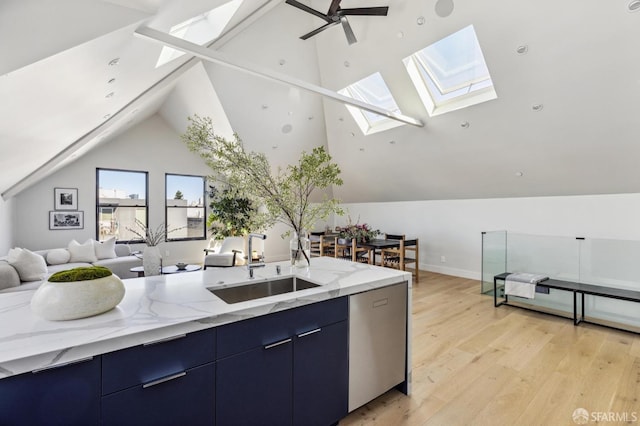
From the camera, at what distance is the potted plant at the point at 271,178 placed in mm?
1968

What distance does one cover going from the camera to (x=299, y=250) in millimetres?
2242

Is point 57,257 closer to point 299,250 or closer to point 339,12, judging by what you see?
point 299,250

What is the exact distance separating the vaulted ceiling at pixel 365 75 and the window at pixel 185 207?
5.64 ft

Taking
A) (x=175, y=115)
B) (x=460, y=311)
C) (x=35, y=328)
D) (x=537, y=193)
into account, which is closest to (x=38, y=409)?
(x=35, y=328)

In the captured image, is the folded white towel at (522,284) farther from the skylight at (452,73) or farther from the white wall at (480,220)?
the skylight at (452,73)

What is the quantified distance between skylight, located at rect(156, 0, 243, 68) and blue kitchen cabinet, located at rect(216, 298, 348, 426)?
369 centimetres

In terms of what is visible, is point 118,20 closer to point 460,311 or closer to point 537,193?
point 460,311

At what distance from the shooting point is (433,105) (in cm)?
490

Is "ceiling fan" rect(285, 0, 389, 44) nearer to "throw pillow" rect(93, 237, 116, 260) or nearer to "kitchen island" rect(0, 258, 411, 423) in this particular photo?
"kitchen island" rect(0, 258, 411, 423)

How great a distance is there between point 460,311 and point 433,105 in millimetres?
3135

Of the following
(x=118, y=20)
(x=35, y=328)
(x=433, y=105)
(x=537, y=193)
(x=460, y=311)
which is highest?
(x=433, y=105)

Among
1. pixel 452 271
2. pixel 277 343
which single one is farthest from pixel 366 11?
pixel 452 271

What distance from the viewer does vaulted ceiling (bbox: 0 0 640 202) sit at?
2266 millimetres

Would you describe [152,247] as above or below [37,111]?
below
